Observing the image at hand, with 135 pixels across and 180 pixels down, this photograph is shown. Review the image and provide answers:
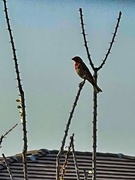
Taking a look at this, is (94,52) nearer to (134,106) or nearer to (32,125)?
(134,106)

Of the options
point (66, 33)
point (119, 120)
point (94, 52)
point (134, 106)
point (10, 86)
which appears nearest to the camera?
point (119, 120)

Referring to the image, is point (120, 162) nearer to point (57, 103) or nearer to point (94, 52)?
point (57, 103)

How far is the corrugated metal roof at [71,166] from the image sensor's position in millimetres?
2781

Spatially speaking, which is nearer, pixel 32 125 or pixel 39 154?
pixel 39 154

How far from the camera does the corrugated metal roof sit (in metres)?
2.78

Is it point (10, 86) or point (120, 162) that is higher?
point (10, 86)

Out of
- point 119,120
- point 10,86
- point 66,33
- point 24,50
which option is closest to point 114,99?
point 119,120

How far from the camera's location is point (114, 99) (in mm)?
5672

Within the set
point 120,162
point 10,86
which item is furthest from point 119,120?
point 120,162

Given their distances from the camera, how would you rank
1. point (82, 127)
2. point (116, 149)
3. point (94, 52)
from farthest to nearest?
point (94, 52) → point (82, 127) → point (116, 149)

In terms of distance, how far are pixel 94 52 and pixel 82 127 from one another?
9.27 ft

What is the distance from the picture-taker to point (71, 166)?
291 cm

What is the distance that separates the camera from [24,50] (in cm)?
775

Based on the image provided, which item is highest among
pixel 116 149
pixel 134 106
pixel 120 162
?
pixel 134 106
